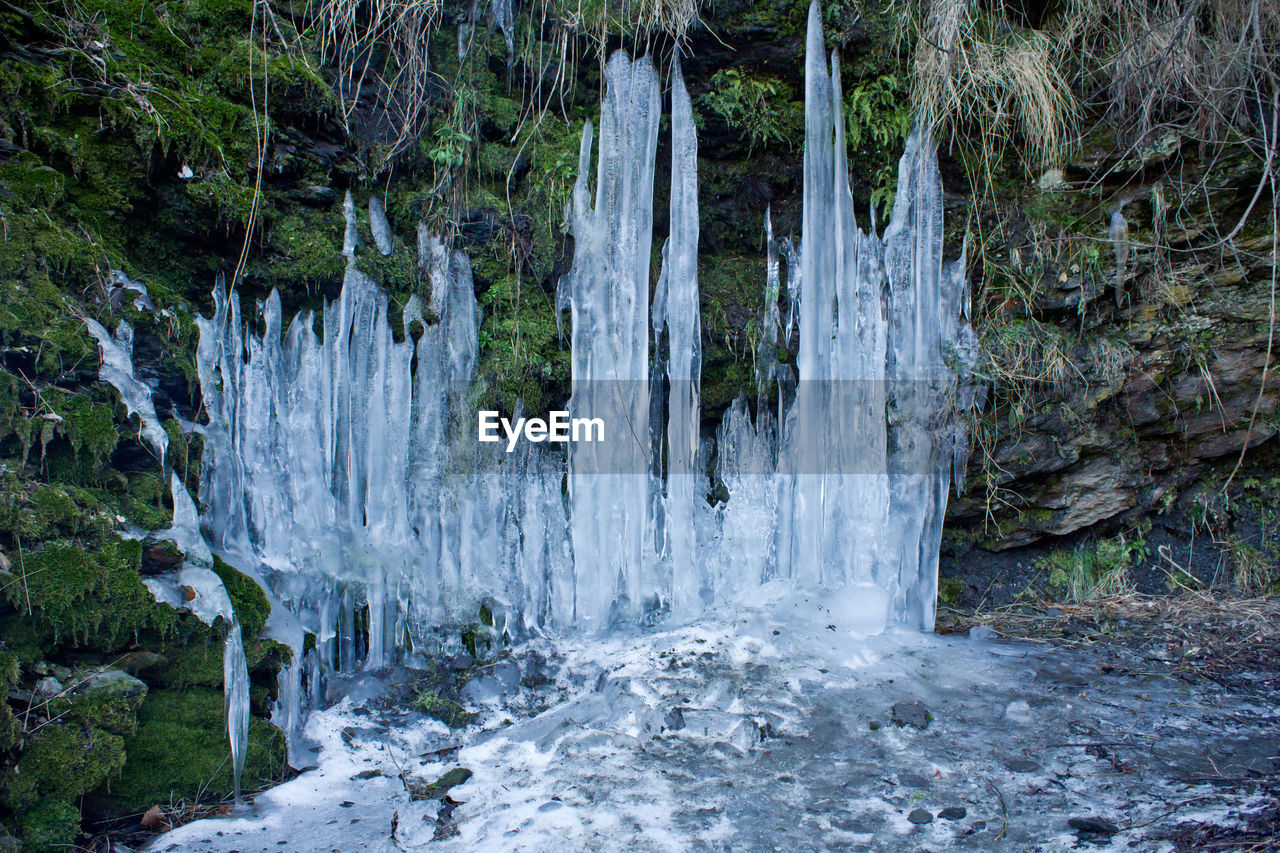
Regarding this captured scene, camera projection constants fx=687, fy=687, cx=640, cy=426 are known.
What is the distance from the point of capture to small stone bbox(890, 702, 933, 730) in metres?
2.88

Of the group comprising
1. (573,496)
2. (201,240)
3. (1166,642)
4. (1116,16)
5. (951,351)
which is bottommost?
(1166,642)

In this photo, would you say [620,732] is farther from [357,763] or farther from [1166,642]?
[1166,642]

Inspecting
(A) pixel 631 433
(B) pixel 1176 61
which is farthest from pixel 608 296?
(B) pixel 1176 61

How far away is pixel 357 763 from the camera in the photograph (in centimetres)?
277

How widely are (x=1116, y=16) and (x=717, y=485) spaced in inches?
136

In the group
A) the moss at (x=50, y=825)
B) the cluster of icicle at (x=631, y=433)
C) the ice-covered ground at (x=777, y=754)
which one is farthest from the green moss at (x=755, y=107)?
the moss at (x=50, y=825)

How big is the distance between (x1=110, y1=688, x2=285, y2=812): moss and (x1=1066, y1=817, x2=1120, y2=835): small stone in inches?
112

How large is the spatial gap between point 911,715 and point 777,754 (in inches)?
26.0

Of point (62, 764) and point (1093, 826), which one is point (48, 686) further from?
point (1093, 826)

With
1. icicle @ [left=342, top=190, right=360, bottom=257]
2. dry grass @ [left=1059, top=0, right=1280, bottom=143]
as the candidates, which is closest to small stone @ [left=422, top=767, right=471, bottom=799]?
icicle @ [left=342, top=190, right=360, bottom=257]

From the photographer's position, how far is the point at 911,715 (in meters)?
2.93

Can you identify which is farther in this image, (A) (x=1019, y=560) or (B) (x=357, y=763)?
(A) (x=1019, y=560)

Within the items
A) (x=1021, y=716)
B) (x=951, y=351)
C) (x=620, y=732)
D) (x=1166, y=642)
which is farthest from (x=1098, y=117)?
(x=620, y=732)

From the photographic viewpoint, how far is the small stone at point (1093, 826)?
6.84ft
